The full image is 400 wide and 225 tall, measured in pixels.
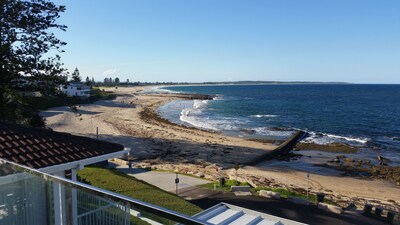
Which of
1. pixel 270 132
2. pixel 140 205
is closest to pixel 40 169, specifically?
pixel 140 205

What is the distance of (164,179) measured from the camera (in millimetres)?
19719

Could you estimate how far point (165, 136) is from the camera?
3981 centimetres

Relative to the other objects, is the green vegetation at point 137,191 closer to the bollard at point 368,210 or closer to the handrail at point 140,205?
the bollard at point 368,210

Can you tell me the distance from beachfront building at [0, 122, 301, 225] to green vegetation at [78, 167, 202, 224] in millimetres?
5527

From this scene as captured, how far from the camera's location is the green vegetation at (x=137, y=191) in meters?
12.9

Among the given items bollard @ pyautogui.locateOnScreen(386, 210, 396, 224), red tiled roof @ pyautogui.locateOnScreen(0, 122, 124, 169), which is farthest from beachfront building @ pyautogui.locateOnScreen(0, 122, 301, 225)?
bollard @ pyautogui.locateOnScreen(386, 210, 396, 224)

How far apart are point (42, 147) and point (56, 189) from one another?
394 cm

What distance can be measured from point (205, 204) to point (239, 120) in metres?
41.7

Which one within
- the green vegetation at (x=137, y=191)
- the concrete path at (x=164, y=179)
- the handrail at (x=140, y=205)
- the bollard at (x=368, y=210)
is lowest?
the concrete path at (x=164, y=179)

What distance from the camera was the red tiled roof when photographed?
20.6 feet

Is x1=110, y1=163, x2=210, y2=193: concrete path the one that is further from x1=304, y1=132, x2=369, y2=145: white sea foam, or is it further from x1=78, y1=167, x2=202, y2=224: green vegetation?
x1=304, y1=132, x2=369, y2=145: white sea foam

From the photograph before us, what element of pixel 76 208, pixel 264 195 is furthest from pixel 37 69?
pixel 76 208

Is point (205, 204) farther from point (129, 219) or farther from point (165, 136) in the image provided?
point (165, 136)

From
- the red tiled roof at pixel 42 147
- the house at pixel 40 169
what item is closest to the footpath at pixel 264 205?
the red tiled roof at pixel 42 147
